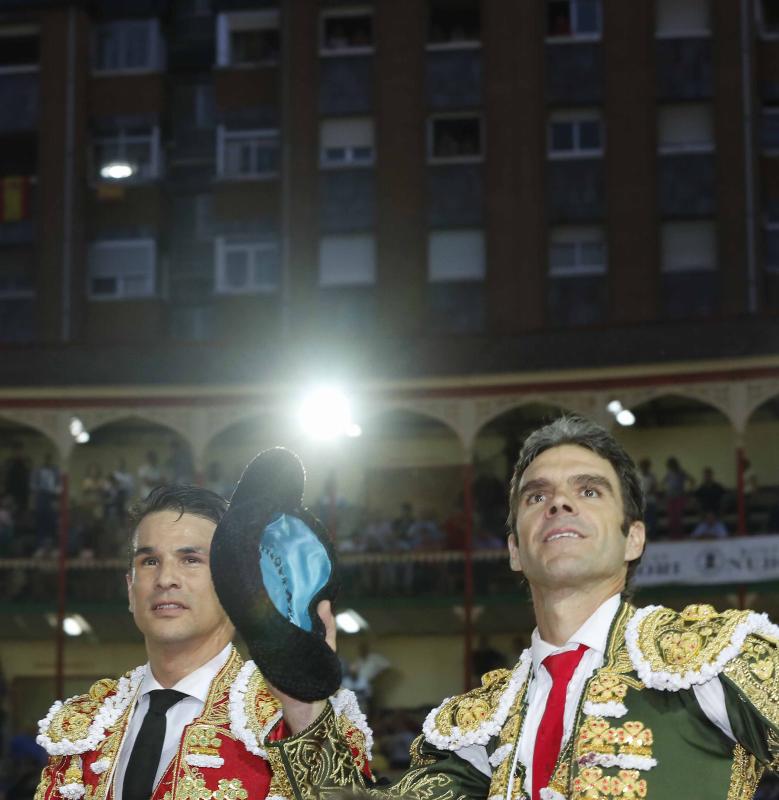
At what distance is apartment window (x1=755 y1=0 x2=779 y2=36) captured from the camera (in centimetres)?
2351

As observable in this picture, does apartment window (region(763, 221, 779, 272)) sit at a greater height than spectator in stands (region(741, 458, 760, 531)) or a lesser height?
greater

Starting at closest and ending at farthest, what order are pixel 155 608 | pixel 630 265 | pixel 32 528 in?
pixel 155 608 < pixel 32 528 < pixel 630 265

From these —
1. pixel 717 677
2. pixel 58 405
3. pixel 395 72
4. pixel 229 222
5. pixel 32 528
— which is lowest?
pixel 717 677

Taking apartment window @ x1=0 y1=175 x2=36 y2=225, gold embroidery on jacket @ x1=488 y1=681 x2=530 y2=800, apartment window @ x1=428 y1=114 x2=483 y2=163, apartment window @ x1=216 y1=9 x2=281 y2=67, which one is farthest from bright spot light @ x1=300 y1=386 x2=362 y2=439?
gold embroidery on jacket @ x1=488 y1=681 x2=530 y2=800

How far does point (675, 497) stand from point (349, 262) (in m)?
8.00

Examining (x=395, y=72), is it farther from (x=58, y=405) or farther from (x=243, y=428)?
(x=58, y=405)

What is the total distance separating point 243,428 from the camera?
22.9m

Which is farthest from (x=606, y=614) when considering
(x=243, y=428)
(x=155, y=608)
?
(x=243, y=428)

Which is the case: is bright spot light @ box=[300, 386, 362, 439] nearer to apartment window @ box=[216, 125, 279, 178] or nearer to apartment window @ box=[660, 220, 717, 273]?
apartment window @ box=[660, 220, 717, 273]

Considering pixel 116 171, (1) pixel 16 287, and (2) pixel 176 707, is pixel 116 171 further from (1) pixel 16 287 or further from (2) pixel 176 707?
(2) pixel 176 707

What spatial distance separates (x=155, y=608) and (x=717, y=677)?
150cm

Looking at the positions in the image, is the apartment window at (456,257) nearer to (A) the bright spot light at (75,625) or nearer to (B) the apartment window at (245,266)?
(B) the apartment window at (245,266)

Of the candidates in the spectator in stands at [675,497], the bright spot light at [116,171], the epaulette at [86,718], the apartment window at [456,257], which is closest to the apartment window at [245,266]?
the bright spot light at [116,171]

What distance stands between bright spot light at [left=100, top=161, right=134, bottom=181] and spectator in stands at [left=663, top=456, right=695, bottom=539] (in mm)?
10405
